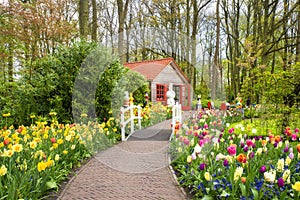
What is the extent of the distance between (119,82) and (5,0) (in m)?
4.70

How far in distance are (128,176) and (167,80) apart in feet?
5.40

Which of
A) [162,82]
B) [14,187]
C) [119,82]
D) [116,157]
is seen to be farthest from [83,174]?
[119,82]

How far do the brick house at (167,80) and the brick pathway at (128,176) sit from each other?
3.72 feet

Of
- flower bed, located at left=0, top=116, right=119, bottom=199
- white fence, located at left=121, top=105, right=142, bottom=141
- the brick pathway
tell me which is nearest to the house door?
the brick pathway

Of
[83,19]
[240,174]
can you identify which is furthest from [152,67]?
[83,19]

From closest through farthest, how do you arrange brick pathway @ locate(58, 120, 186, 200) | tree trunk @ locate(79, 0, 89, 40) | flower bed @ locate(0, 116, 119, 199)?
flower bed @ locate(0, 116, 119, 199) < brick pathway @ locate(58, 120, 186, 200) < tree trunk @ locate(79, 0, 89, 40)

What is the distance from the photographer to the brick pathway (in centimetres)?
302

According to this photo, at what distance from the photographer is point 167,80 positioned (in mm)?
2697

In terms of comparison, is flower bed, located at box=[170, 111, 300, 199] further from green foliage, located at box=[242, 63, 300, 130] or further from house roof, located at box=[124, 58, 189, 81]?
green foliage, located at box=[242, 63, 300, 130]

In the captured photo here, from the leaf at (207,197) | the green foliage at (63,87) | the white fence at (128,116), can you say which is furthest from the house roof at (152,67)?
the green foliage at (63,87)

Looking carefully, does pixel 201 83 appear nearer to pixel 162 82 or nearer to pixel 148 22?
pixel 162 82

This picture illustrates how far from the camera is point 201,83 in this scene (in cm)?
259

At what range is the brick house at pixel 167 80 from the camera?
2.54m

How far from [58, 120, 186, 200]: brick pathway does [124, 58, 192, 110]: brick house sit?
1.13 meters
